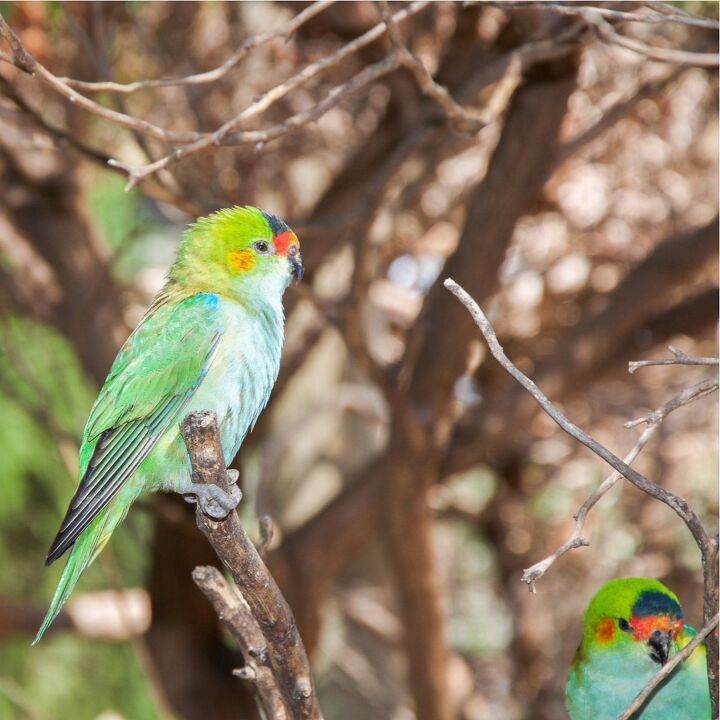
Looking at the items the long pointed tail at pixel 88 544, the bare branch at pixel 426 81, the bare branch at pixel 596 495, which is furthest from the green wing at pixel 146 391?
the bare branch at pixel 596 495

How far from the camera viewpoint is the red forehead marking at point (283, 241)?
291 centimetres

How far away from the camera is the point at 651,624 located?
8.73 ft

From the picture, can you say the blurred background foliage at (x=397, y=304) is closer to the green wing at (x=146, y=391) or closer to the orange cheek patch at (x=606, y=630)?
the green wing at (x=146, y=391)

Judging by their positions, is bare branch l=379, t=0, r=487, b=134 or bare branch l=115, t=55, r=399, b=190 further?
bare branch l=379, t=0, r=487, b=134

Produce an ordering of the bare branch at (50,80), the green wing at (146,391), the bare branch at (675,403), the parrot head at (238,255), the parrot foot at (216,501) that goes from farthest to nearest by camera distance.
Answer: the parrot head at (238,255) < the green wing at (146,391) < the bare branch at (50,80) < the parrot foot at (216,501) < the bare branch at (675,403)

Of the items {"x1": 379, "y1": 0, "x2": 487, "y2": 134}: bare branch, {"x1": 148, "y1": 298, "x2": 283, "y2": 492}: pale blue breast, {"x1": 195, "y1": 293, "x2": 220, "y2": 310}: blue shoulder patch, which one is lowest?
{"x1": 148, "y1": 298, "x2": 283, "y2": 492}: pale blue breast

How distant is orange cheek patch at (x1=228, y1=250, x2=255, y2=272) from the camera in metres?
2.87

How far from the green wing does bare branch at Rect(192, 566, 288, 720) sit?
13.1 inches

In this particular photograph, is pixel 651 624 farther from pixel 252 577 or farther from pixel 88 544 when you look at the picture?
pixel 88 544

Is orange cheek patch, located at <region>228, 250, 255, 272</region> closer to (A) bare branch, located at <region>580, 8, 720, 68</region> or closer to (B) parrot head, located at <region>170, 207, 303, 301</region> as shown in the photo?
(B) parrot head, located at <region>170, 207, 303, 301</region>

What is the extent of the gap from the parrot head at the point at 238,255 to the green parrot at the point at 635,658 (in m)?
1.25

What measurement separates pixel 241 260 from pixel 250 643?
103 cm

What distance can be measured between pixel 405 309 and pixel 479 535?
1.49 metres

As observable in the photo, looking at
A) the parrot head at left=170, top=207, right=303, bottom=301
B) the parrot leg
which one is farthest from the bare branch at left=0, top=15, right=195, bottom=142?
the parrot leg
